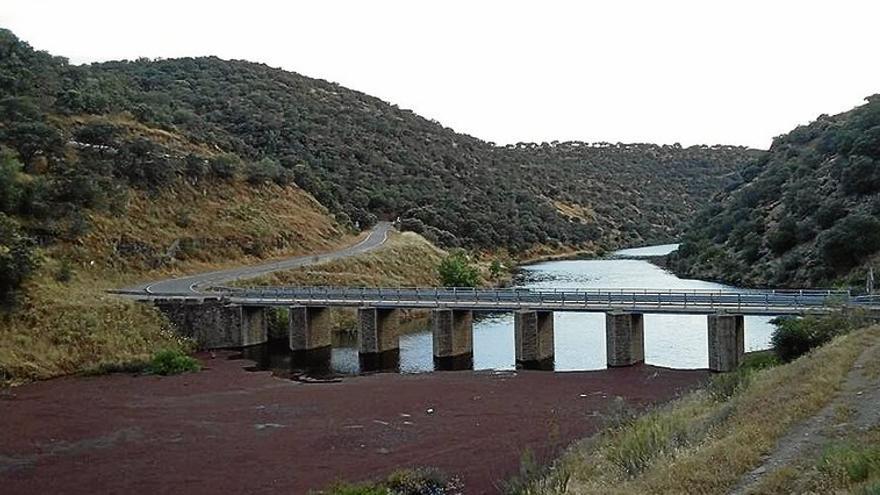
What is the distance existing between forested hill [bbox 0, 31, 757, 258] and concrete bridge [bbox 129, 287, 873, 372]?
15292 mm

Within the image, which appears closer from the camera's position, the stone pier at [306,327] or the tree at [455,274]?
the stone pier at [306,327]

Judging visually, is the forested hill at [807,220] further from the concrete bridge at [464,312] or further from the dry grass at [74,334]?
the dry grass at [74,334]

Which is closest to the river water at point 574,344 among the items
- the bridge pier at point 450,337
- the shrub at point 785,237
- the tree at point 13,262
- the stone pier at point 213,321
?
the bridge pier at point 450,337

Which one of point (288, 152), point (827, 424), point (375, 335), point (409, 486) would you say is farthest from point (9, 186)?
point (288, 152)

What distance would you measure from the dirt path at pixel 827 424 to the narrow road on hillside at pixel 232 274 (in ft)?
139

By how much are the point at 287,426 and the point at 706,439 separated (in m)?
17.2

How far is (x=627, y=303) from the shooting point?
139ft

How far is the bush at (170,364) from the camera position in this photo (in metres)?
42.8

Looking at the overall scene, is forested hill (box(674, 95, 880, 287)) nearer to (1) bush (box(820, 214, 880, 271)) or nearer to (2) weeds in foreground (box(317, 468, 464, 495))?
(1) bush (box(820, 214, 880, 271))

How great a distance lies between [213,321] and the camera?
51281 millimetres

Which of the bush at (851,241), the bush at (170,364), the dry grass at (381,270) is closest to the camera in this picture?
the bush at (170,364)

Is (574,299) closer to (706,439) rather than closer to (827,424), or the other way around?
(706,439)

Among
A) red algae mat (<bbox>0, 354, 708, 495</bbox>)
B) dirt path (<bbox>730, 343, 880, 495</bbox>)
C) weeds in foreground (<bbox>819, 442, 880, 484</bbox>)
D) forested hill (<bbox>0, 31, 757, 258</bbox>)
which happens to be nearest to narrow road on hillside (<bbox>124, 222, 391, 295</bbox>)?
forested hill (<bbox>0, 31, 757, 258</bbox>)

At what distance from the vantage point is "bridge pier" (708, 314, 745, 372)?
1523 inches
